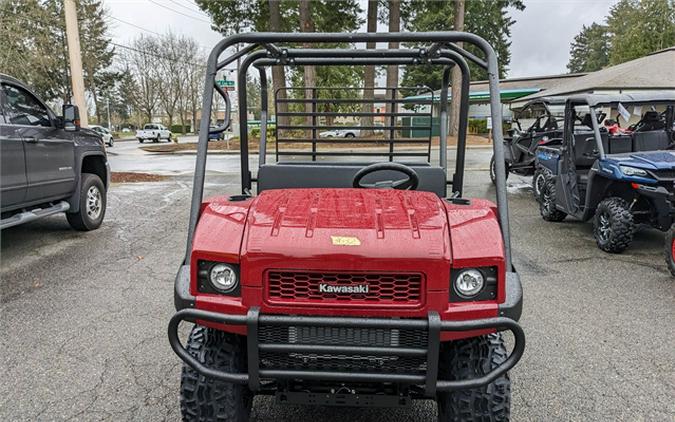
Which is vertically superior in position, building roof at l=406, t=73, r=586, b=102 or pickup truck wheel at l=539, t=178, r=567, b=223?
building roof at l=406, t=73, r=586, b=102

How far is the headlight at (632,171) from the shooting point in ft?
17.1

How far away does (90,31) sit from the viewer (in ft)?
141

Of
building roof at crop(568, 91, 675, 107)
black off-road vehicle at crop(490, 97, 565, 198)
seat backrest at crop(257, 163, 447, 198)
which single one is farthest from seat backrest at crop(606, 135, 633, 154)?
seat backrest at crop(257, 163, 447, 198)

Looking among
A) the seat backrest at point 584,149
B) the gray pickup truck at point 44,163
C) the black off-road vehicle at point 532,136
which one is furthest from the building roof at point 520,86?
the gray pickup truck at point 44,163

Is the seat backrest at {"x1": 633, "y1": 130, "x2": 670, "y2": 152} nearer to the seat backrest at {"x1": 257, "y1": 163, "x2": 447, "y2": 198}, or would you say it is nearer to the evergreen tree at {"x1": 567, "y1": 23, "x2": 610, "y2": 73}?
the seat backrest at {"x1": 257, "y1": 163, "x2": 447, "y2": 198}

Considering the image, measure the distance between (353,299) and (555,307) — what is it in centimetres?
275

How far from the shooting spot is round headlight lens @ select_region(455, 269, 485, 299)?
6.13ft

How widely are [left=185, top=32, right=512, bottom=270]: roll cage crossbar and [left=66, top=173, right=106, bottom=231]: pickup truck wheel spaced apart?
3943 mm

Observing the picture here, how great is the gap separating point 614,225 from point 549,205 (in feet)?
5.86

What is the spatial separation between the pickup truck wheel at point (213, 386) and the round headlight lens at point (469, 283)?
0.95 metres

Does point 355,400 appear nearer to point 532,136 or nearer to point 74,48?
point 532,136

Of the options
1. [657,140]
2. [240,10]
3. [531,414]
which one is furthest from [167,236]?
[240,10]

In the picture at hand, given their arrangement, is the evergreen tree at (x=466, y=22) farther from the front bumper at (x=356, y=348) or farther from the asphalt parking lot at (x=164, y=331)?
the front bumper at (x=356, y=348)

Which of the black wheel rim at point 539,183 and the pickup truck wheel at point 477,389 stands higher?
the black wheel rim at point 539,183
